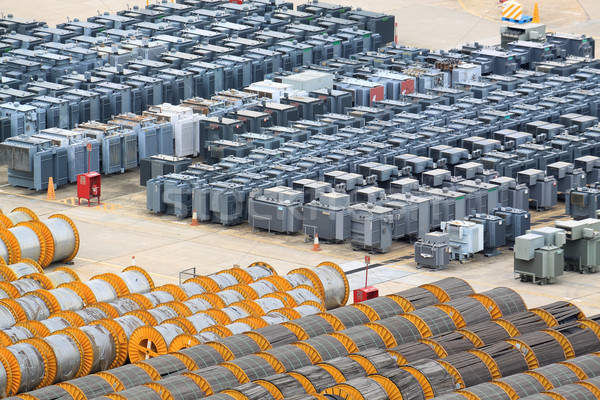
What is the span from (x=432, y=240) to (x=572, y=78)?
25.9 m

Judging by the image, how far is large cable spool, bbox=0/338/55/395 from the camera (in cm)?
4728

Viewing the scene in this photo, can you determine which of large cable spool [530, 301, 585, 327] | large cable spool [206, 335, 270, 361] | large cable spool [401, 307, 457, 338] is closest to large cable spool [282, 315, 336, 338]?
large cable spool [206, 335, 270, 361]

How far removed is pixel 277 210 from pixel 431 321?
49.3 feet

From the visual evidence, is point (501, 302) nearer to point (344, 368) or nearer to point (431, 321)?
point (431, 321)

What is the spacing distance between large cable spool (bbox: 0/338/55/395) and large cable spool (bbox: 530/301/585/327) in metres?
14.3

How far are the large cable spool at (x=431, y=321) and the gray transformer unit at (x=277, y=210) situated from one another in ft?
45.7

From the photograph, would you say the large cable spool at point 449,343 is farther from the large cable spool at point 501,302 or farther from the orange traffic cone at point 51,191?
the orange traffic cone at point 51,191

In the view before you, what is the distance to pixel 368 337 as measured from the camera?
4916cm

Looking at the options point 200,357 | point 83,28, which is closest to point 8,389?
point 200,357

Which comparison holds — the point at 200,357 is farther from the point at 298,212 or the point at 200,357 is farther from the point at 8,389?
the point at 298,212

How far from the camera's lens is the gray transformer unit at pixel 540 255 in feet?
191

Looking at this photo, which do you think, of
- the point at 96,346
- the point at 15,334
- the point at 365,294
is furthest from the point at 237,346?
the point at 365,294

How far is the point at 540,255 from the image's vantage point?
58.2 metres

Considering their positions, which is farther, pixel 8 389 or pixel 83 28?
Answer: pixel 83 28
